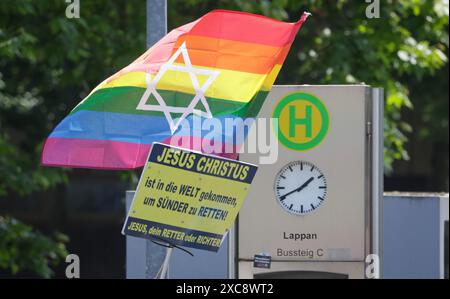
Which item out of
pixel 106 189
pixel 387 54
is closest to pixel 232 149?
pixel 387 54

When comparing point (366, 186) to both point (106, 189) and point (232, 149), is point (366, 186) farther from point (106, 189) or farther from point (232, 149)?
point (106, 189)

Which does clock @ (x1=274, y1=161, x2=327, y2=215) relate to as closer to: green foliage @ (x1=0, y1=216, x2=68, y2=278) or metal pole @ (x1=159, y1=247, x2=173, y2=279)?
metal pole @ (x1=159, y1=247, x2=173, y2=279)

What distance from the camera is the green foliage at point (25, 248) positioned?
44.3ft

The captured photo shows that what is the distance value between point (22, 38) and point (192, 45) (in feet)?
17.9

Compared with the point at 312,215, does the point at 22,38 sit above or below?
above

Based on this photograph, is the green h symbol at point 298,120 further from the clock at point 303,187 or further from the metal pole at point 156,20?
the metal pole at point 156,20

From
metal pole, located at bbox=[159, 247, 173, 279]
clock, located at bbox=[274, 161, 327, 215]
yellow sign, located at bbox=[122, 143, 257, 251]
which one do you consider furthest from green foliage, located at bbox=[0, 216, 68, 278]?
yellow sign, located at bbox=[122, 143, 257, 251]

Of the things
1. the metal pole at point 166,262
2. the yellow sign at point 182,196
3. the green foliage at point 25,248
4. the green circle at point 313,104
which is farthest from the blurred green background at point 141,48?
the yellow sign at point 182,196

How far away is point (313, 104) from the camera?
26.8 ft

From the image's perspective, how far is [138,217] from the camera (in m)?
6.48

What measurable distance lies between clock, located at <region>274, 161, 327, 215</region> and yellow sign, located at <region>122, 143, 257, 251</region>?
1.79 metres

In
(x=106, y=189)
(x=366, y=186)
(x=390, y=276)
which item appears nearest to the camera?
(x=366, y=186)

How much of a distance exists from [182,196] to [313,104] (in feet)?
6.58

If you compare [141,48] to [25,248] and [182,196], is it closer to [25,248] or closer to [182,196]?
[25,248]
